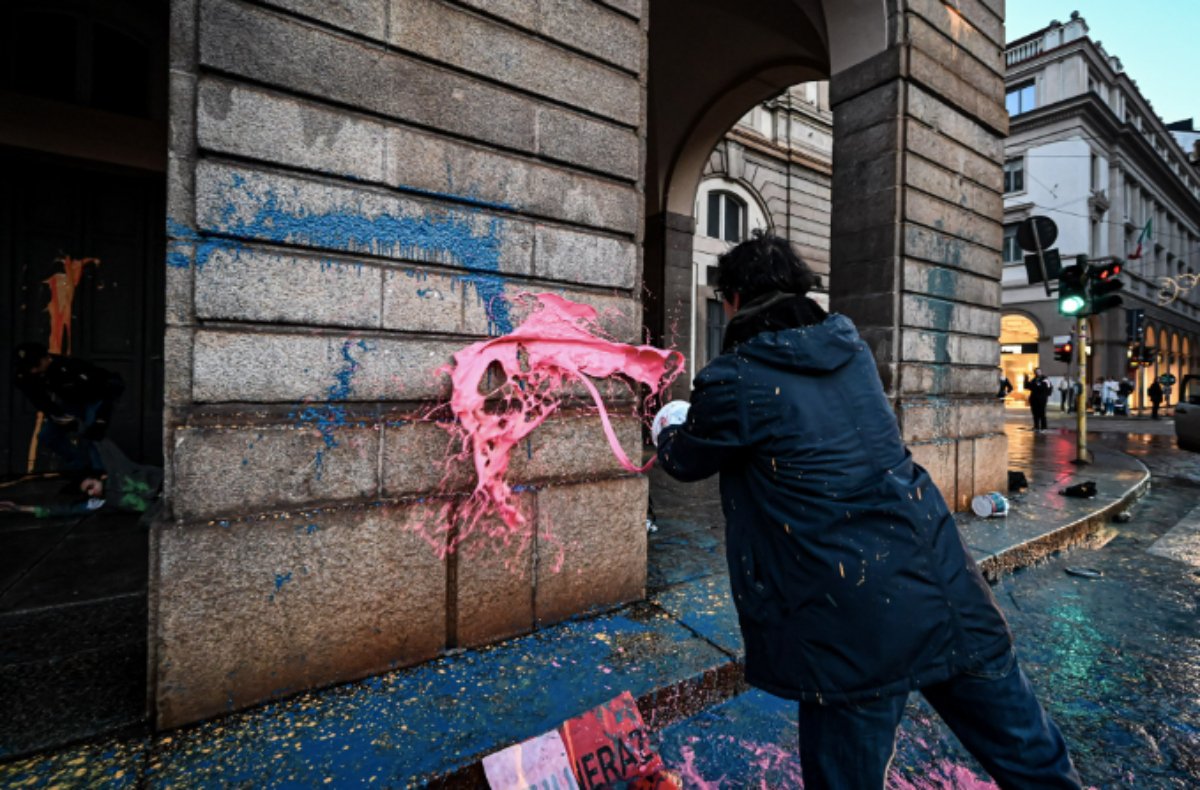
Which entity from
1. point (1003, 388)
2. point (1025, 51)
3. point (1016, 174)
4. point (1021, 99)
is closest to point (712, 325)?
point (1003, 388)

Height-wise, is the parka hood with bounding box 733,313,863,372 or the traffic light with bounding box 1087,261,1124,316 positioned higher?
the traffic light with bounding box 1087,261,1124,316

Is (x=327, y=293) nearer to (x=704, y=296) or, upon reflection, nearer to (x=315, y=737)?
(x=315, y=737)

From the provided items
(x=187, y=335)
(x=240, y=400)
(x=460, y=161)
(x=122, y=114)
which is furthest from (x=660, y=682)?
(x=122, y=114)

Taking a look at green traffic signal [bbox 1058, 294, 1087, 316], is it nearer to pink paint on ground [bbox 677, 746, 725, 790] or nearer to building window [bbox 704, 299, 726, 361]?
building window [bbox 704, 299, 726, 361]

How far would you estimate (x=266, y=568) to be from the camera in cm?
223

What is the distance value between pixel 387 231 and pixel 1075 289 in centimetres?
1036

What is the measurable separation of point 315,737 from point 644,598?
186 cm

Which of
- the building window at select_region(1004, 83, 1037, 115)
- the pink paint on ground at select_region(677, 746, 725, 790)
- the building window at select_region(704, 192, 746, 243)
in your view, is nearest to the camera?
the pink paint on ground at select_region(677, 746, 725, 790)

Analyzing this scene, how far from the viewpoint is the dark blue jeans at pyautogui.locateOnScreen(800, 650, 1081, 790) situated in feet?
4.55

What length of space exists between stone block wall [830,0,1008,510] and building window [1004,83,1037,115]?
31.2 m

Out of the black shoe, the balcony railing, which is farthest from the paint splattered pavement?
the balcony railing

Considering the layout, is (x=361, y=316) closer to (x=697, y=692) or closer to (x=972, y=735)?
(x=697, y=692)

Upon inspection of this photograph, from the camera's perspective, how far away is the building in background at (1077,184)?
2586cm

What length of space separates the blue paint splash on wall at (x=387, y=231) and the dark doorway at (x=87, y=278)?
5749 millimetres
